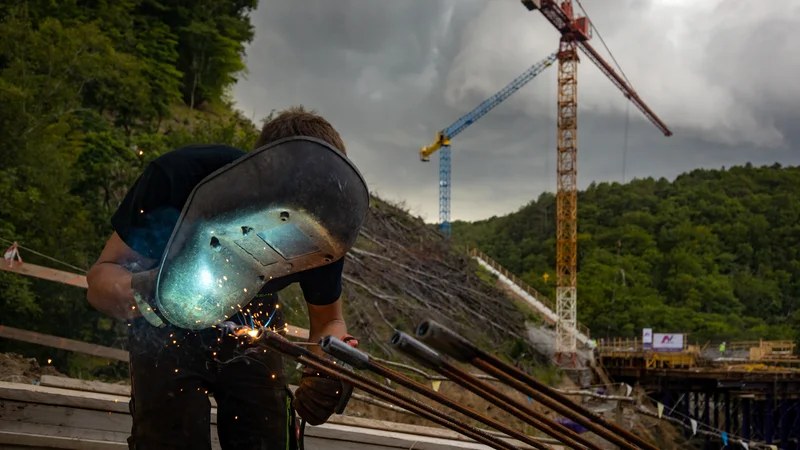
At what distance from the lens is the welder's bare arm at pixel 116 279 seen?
1619mm

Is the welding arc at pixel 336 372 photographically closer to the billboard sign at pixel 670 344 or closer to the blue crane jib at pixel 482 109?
the billboard sign at pixel 670 344

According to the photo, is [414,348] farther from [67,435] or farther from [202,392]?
[67,435]

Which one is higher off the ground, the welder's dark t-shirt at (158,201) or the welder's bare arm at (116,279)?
the welder's dark t-shirt at (158,201)

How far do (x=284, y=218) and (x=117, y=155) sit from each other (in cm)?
1121

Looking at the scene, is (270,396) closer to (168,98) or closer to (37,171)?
(37,171)

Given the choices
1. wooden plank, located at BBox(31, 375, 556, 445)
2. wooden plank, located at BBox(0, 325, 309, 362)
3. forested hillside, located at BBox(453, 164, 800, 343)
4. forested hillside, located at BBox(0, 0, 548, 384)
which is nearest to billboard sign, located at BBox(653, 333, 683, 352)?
forested hillside, located at BBox(0, 0, 548, 384)

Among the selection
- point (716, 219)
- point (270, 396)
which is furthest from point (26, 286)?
point (716, 219)

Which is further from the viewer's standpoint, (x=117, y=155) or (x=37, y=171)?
(x=117, y=155)

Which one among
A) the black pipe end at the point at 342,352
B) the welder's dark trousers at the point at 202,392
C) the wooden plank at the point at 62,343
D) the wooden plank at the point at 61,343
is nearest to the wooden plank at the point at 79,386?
the welder's dark trousers at the point at 202,392

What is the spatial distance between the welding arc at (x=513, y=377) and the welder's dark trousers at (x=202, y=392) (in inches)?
39.8

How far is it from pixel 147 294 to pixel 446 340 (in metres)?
0.94

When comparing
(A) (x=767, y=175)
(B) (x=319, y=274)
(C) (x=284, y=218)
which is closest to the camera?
(C) (x=284, y=218)

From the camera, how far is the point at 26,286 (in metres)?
8.09

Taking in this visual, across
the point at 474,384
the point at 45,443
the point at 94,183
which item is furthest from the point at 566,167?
the point at 474,384
